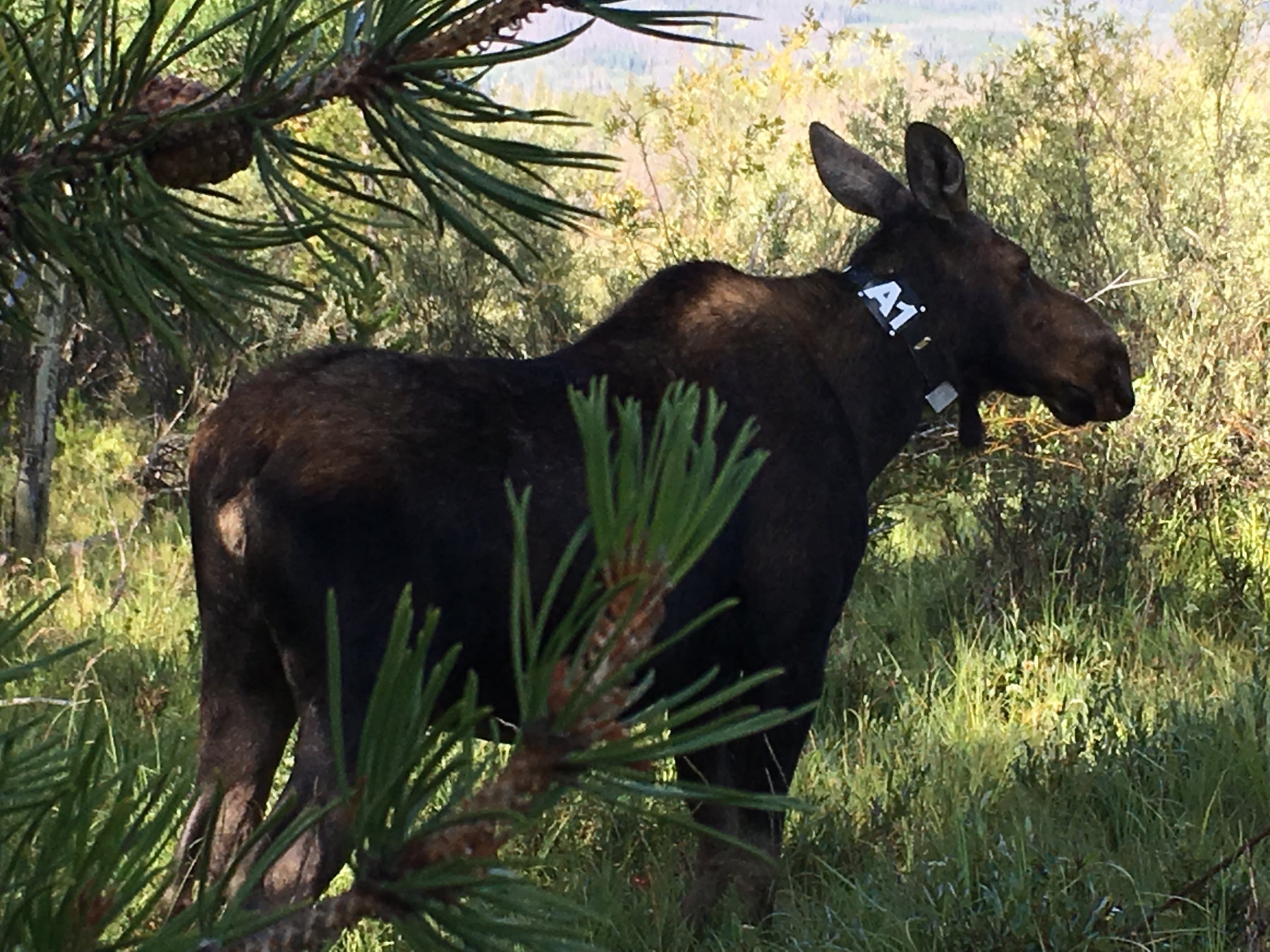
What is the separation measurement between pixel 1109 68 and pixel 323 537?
693 cm

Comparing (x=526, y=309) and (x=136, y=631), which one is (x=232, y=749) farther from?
(x=526, y=309)

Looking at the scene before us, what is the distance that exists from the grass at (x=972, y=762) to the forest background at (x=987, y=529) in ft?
0.04

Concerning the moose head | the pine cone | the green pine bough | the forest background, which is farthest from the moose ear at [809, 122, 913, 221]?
the green pine bough

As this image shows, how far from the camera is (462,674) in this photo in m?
3.22

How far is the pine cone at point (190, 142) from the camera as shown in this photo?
1481 mm

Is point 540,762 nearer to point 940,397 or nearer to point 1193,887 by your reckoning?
point 1193,887

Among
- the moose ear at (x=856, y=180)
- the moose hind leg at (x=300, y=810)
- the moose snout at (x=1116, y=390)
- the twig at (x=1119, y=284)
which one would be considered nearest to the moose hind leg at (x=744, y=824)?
the moose hind leg at (x=300, y=810)

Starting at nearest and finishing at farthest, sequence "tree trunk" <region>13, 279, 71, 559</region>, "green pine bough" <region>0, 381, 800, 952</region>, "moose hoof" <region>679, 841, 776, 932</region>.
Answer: "green pine bough" <region>0, 381, 800, 952</region> < "moose hoof" <region>679, 841, 776, 932</region> < "tree trunk" <region>13, 279, 71, 559</region>

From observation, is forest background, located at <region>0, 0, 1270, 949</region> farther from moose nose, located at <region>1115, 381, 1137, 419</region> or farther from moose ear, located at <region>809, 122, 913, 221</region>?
moose ear, located at <region>809, 122, 913, 221</region>

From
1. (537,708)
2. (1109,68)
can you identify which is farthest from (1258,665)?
(1109,68)

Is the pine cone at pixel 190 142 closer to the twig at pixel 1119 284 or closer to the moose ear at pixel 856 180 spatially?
the moose ear at pixel 856 180

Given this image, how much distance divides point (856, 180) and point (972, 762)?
1693 mm

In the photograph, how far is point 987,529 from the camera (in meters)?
6.04

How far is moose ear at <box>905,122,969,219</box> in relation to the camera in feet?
14.5
